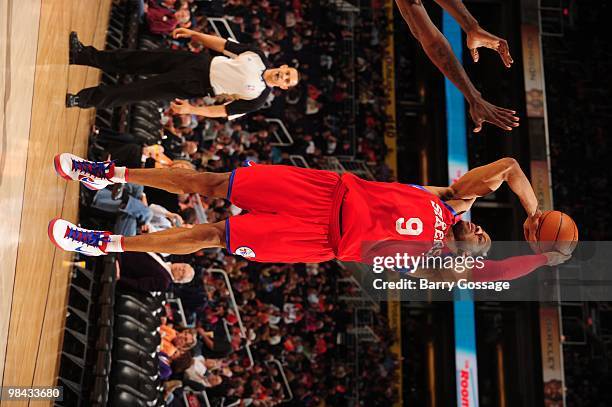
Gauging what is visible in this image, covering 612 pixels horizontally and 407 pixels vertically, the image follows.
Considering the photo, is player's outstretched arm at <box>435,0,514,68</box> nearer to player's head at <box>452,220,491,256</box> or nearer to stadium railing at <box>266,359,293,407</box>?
player's head at <box>452,220,491,256</box>

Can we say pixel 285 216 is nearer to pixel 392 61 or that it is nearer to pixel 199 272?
pixel 199 272

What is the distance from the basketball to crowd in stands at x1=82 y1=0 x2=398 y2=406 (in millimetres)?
3375

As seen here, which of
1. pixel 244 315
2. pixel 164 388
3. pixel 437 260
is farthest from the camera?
pixel 244 315

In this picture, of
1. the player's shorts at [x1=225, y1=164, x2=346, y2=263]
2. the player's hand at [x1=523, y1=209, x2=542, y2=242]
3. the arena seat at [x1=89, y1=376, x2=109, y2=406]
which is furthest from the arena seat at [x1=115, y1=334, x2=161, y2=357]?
the player's hand at [x1=523, y1=209, x2=542, y2=242]

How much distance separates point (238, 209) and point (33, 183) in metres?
4.96

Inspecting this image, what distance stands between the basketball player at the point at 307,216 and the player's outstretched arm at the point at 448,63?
1.41ft

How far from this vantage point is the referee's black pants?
4879mm

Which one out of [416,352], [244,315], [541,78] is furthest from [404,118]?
[244,315]

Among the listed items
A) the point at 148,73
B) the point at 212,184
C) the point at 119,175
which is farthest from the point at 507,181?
the point at 148,73

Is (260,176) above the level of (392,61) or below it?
below

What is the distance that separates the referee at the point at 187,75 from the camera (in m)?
4.92

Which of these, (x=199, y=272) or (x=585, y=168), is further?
(x=585, y=168)

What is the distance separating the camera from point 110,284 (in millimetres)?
5129

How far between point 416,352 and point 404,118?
446cm
